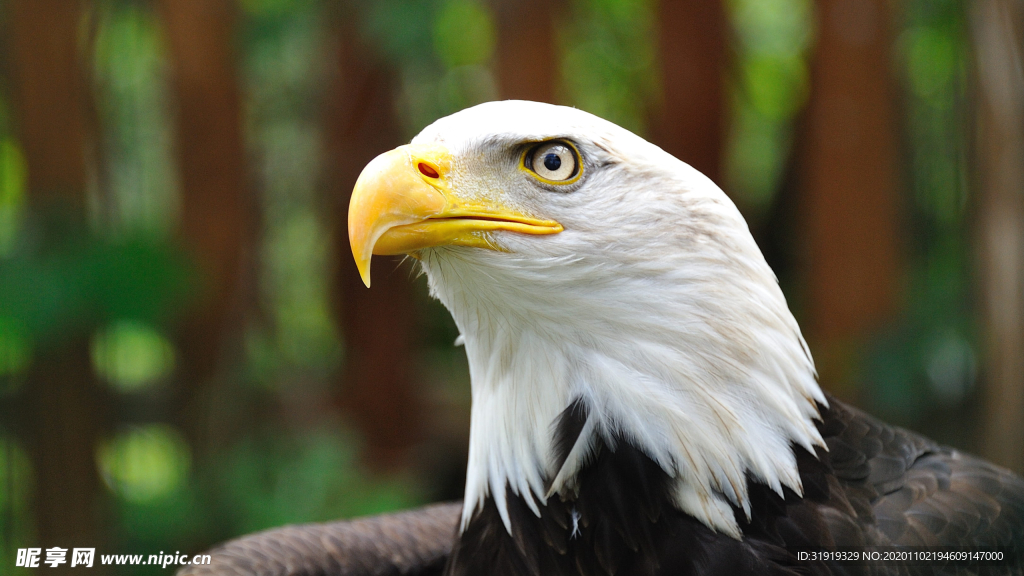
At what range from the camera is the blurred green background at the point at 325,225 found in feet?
10.6

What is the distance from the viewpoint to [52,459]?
3414 millimetres

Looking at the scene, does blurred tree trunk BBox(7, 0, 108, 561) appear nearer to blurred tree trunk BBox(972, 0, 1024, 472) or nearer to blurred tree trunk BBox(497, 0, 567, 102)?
blurred tree trunk BBox(497, 0, 567, 102)

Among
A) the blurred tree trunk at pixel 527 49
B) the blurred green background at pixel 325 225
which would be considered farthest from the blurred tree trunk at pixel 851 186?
the blurred tree trunk at pixel 527 49

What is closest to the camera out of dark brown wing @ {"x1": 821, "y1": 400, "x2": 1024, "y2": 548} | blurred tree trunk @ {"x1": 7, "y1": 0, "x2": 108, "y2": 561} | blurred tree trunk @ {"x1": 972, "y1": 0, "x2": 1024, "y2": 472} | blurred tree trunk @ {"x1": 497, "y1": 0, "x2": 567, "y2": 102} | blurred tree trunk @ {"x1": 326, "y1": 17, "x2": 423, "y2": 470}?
dark brown wing @ {"x1": 821, "y1": 400, "x2": 1024, "y2": 548}

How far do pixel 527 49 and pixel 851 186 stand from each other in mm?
1558

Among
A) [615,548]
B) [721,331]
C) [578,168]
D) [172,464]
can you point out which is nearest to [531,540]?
[615,548]

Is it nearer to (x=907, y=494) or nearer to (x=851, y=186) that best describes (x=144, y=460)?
(x=907, y=494)

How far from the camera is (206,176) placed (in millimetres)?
3662

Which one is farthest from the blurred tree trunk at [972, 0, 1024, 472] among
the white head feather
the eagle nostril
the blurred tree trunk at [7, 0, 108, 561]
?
the blurred tree trunk at [7, 0, 108, 561]

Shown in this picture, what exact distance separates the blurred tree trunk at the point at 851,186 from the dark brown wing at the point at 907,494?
1.93 m

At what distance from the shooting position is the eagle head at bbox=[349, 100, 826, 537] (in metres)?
1.39

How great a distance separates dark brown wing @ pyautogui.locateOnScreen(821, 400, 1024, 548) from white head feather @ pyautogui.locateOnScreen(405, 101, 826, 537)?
12cm

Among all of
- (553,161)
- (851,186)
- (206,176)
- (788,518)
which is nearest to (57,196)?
(206,176)

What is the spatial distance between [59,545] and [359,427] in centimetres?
133
